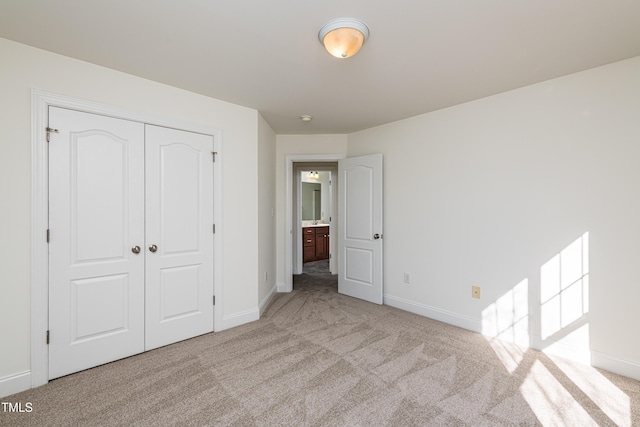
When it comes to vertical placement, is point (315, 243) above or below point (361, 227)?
below

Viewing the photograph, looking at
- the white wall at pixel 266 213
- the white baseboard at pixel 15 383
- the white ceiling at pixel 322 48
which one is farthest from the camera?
the white wall at pixel 266 213

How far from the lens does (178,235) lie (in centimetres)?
273

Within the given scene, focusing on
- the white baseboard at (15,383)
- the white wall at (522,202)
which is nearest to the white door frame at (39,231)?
the white baseboard at (15,383)

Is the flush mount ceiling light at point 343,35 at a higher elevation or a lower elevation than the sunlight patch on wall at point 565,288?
higher

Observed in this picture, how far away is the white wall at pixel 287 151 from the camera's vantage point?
14.1 feet

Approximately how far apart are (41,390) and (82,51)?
7.91 ft

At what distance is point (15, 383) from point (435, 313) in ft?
12.0

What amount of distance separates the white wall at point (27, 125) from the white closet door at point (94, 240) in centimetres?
14

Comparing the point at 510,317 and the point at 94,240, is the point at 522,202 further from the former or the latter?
the point at 94,240

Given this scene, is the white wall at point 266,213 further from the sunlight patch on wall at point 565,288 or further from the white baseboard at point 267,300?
the sunlight patch on wall at point 565,288

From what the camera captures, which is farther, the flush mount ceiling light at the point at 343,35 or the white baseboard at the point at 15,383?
the white baseboard at the point at 15,383

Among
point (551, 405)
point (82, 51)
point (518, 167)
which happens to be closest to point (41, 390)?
point (82, 51)

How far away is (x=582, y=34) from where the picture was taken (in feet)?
6.04

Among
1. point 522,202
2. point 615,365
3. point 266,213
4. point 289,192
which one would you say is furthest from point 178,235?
point 615,365
